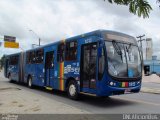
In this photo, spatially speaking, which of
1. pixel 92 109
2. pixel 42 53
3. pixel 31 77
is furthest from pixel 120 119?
pixel 31 77

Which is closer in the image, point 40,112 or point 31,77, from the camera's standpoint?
point 40,112

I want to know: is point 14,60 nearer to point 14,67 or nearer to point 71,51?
point 14,67

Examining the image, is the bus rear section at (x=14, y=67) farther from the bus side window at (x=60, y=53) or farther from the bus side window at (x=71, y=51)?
the bus side window at (x=71, y=51)

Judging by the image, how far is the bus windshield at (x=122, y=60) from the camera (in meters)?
10.2

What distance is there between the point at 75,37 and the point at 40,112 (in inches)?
200

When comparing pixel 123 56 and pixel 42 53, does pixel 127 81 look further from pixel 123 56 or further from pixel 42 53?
pixel 42 53

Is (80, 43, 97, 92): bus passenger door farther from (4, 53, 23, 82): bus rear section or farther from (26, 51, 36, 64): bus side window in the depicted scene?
(4, 53, 23, 82): bus rear section

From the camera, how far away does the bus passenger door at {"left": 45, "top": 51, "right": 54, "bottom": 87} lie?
14.9 m

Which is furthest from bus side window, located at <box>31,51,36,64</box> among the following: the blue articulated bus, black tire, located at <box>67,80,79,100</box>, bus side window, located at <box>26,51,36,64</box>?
black tire, located at <box>67,80,79,100</box>

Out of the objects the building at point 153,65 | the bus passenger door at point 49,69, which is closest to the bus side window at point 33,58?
the bus passenger door at point 49,69

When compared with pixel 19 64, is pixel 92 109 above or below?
below

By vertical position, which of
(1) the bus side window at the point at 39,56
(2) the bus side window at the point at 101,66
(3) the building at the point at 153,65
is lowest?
(3) the building at the point at 153,65

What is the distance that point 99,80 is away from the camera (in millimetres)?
10125

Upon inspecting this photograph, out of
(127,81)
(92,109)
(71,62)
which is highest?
(71,62)
